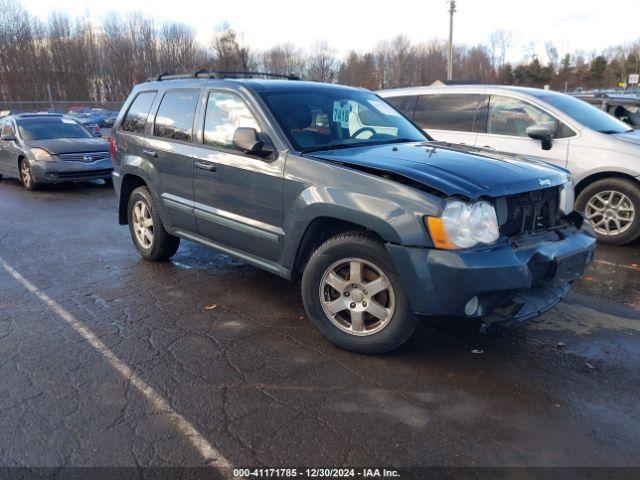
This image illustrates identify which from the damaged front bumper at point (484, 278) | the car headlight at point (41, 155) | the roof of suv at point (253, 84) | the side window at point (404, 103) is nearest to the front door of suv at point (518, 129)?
the side window at point (404, 103)

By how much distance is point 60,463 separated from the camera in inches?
101

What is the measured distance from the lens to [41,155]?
10641 millimetres

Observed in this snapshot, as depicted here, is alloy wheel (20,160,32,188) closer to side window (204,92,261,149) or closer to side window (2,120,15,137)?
side window (2,120,15,137)

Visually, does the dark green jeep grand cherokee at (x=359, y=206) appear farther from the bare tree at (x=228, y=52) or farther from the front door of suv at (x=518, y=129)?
the bare tree at (x=228, y=52)

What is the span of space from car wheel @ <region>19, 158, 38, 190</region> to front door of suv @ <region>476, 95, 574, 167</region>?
8750 millimetres

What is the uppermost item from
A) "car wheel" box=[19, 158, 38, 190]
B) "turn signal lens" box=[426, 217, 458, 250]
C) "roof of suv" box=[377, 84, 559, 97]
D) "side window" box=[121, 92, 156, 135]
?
"roof of suv" box=[377, 84, 559, 97]

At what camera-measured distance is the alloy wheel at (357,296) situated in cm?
350

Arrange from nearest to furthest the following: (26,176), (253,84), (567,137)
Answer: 1. (253,84)
2. (567,137)
3. (26,176)

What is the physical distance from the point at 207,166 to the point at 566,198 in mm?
2891

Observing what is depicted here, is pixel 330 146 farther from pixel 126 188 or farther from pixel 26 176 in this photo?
pixel 26 176

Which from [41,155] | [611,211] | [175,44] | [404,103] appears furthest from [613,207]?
[175,44]

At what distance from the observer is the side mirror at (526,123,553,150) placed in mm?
6211

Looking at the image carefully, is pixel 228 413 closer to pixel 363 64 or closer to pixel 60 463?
pixel 60 463

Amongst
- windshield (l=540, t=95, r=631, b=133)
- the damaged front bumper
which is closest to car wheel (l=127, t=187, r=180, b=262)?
the damaged front bumper
